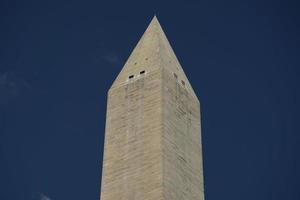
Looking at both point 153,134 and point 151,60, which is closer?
point 153,134

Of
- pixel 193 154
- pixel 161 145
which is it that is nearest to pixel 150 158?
pixel 161 145

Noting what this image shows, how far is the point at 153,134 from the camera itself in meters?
28.8

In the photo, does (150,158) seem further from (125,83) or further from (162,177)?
(125,83)

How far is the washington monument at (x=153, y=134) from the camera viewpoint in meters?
27.8

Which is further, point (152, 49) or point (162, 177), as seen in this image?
point (152, 49)

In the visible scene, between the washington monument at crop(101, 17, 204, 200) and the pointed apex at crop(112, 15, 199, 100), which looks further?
the pointed apex at crop(112, 15, 199, 100)

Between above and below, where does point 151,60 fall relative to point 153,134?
above

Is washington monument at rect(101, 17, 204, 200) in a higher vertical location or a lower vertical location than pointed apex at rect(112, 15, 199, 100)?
lower

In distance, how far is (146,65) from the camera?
106 ft

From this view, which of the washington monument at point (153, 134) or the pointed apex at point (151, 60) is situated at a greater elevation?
the pointed apex at point (151, 60)

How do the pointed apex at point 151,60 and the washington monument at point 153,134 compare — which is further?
the pointed apex at point 151,60

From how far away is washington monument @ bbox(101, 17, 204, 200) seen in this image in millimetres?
27781

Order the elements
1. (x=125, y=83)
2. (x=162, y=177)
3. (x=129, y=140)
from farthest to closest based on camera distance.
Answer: (x=125, y=83)
(x=129, y=140)
(x=162, y=177)

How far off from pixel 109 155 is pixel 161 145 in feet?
7.55
